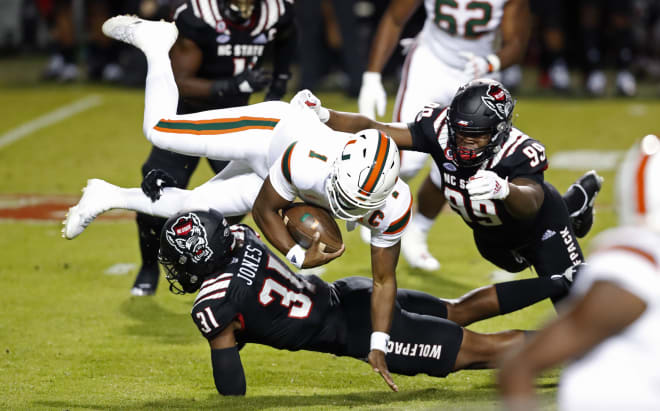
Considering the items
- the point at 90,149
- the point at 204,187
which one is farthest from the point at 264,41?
the point at 90,149

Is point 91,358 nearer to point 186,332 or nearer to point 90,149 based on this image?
point 186,332

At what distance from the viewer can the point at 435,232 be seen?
22.6ft

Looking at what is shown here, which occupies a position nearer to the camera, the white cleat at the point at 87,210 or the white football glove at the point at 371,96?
the white cleat at the point at 87,210

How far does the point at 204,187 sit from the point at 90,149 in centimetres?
492

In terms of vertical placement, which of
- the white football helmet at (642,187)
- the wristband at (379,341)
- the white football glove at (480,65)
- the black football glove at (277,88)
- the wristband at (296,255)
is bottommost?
the black football glove at (277,88)

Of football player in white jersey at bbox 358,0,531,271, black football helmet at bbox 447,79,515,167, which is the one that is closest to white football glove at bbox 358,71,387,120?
football player in white jersey at bbox 358,0,531,271

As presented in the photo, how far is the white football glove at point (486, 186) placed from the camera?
3.74m

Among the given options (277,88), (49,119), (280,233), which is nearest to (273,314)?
(280,233)

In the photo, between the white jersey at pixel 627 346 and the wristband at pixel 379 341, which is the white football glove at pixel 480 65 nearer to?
the wristband at pixel 379 341

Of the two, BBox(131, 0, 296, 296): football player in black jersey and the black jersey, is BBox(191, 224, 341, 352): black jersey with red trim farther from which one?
the black jersey

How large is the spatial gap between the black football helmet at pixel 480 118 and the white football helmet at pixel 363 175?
353 mm

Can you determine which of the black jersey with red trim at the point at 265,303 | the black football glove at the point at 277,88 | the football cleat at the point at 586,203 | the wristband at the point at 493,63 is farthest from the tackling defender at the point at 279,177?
the wristband at the point at 493,63

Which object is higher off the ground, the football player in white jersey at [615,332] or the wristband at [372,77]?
the football player in white jersey at [615,332]

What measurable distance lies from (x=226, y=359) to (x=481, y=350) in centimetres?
100
